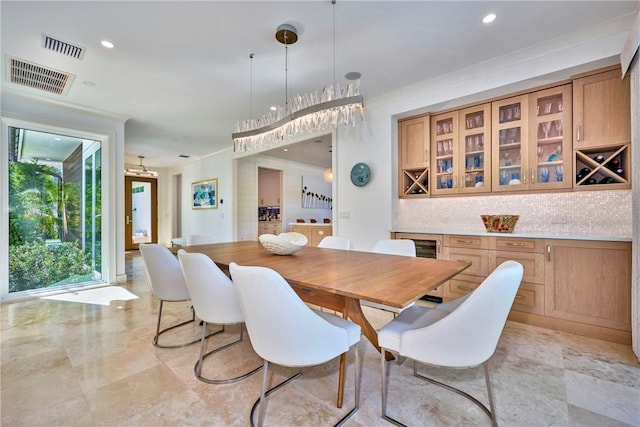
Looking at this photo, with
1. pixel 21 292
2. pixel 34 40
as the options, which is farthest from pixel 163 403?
pixel 21 292

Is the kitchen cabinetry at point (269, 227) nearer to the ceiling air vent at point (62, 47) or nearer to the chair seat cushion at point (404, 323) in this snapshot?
the ceiling air vent at point (62, 47)

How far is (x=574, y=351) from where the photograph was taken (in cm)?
216

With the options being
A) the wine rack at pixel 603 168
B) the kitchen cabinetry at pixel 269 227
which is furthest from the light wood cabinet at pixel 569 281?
the kitchen cabinetry at pixel 269 227

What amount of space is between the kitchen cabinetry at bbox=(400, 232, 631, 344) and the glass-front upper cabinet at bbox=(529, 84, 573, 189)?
645mm

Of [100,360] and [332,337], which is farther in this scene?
[100,360]

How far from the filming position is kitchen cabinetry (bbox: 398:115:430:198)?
353 centimetres

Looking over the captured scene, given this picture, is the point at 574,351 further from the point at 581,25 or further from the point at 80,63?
the point at 80,63

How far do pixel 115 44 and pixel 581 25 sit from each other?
3907 mm

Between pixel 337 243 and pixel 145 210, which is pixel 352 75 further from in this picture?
pixel 145 210

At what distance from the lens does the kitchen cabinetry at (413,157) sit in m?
3.53

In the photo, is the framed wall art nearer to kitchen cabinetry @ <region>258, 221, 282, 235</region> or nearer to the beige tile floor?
kitchen cabinetry @ <region>258, 221, 282, 235</region>

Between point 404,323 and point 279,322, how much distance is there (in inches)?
30.4

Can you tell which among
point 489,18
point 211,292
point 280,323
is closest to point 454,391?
point 280,323

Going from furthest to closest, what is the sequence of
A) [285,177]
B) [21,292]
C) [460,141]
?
[285,177] → [21,292] → [460,141]
